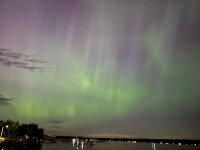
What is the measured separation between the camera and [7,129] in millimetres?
184375
